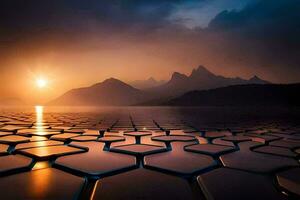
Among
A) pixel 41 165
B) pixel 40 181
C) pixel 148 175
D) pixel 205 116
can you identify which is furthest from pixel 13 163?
pixel 205 116

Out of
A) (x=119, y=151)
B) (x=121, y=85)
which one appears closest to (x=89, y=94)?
(x=121, y=85)

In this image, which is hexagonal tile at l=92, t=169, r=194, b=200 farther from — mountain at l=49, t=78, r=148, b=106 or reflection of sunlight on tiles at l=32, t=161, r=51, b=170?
mountain at l=49, t=78, r=148, b=106

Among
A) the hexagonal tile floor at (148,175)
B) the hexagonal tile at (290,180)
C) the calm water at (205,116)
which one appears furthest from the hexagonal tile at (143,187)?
the calm water at (205,116)

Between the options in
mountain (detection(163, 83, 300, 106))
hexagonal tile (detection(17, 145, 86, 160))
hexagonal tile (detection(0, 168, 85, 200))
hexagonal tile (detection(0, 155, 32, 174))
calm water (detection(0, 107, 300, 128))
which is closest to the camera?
hexagonal tile (detection(0, 168, 85, 200))

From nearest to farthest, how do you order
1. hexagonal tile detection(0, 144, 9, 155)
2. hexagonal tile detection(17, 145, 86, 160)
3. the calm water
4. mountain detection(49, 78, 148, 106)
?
hexagonal tile detection(17, 145, 86, 160), hexagonal tile detection(0, 144, 9, 155), the calm water, mountain detection(49, 78, 148, 106)

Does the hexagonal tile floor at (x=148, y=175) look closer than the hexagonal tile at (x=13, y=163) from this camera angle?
Yes

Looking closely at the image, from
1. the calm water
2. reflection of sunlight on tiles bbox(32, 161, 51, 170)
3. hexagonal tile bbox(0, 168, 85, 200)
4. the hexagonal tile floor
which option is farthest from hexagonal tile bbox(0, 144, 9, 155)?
the calm water

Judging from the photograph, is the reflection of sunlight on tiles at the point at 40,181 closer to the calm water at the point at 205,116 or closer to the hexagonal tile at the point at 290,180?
the hexagonal tile at the point at 290,180

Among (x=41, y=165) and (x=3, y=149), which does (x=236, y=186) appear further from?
(x=3, y=149)

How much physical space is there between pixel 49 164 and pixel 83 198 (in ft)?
1.40

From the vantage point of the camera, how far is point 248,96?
25422 mm

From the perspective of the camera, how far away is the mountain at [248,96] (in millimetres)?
22406

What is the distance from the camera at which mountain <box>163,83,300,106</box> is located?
22.4m

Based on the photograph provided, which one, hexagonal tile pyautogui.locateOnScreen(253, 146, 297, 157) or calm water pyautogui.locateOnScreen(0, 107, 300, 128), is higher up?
calm water pyautogui.locateOnScreen(0, 107, 300, 128)
